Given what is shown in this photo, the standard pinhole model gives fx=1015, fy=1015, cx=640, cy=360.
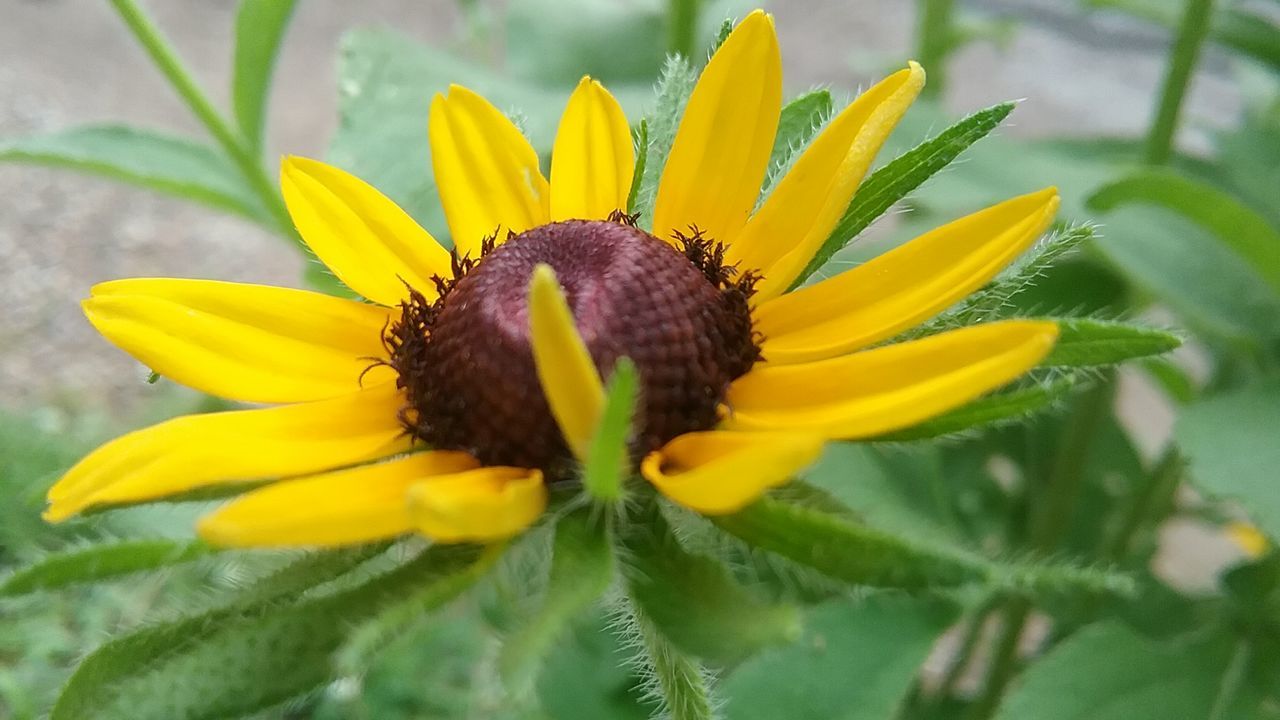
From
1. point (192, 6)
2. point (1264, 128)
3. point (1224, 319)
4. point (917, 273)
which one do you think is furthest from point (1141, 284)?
point (192, 6)

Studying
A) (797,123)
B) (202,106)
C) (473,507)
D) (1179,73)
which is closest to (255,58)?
(202,106)

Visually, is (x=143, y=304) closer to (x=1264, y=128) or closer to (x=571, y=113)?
(x=571, y=113)

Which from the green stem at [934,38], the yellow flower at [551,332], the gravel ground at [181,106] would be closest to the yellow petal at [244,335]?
the yellow flower at [551,332]

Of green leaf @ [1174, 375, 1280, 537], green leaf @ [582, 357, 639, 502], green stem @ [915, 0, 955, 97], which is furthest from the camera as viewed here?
green stem @ [915, 0, 955, 97]

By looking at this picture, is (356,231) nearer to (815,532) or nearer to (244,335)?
(244,335)

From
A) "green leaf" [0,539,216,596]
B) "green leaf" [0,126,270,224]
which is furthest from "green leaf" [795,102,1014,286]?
"green leaf" [0,126,270,224]

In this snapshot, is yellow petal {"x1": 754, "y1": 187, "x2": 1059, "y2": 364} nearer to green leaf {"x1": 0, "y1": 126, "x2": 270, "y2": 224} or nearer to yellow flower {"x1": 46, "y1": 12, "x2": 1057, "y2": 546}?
yellow flower {"x1": 46, "y1": 12, "x2": 1057, "y2": 546}

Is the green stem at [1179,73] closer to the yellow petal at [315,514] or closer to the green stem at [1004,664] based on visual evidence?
the green stem at [1004,664]
